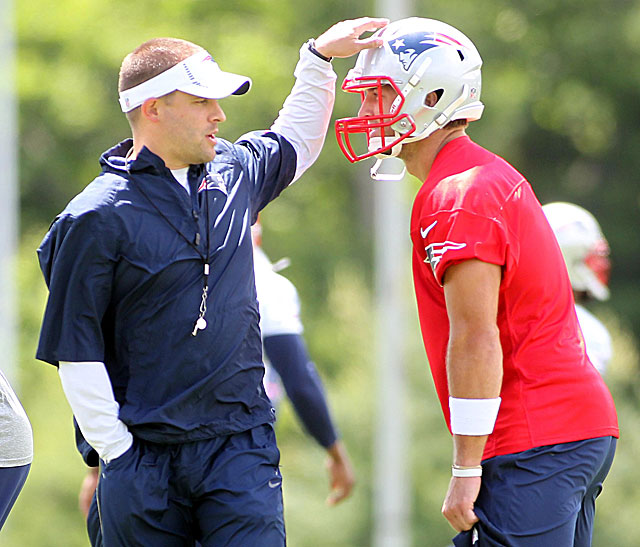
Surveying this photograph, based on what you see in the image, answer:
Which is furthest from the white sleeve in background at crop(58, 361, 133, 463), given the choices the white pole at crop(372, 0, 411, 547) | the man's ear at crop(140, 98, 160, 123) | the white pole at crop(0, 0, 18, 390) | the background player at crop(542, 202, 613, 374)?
the white pole at crop(0, 0, 18, 390)

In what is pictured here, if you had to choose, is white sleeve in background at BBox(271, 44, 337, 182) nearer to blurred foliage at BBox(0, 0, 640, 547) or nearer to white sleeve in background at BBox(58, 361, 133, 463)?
white sleeve in background at BBox(58, 361, 133, 463)

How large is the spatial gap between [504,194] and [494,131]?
1568cm

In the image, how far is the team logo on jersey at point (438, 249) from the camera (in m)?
3.38

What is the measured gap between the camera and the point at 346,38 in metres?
4.02

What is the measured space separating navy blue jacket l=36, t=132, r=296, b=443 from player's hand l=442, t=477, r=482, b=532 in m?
0.71

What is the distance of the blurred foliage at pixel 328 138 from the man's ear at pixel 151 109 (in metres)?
9.04

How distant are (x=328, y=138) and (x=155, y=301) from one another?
17308mm

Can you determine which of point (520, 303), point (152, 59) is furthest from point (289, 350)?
point (520, 303)

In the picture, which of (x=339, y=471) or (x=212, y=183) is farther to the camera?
(x=339, y=471)

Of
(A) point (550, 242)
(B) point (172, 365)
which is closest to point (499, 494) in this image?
(A) point (550, 242)

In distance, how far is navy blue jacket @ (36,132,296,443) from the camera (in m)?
3.65

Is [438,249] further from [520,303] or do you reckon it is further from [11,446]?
[11,446]

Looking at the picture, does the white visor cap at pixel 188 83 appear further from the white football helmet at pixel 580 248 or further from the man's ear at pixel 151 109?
the white football helmet at pixel 580 248

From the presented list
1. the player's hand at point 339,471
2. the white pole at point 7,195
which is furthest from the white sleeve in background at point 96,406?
the white pole at point 7,195
